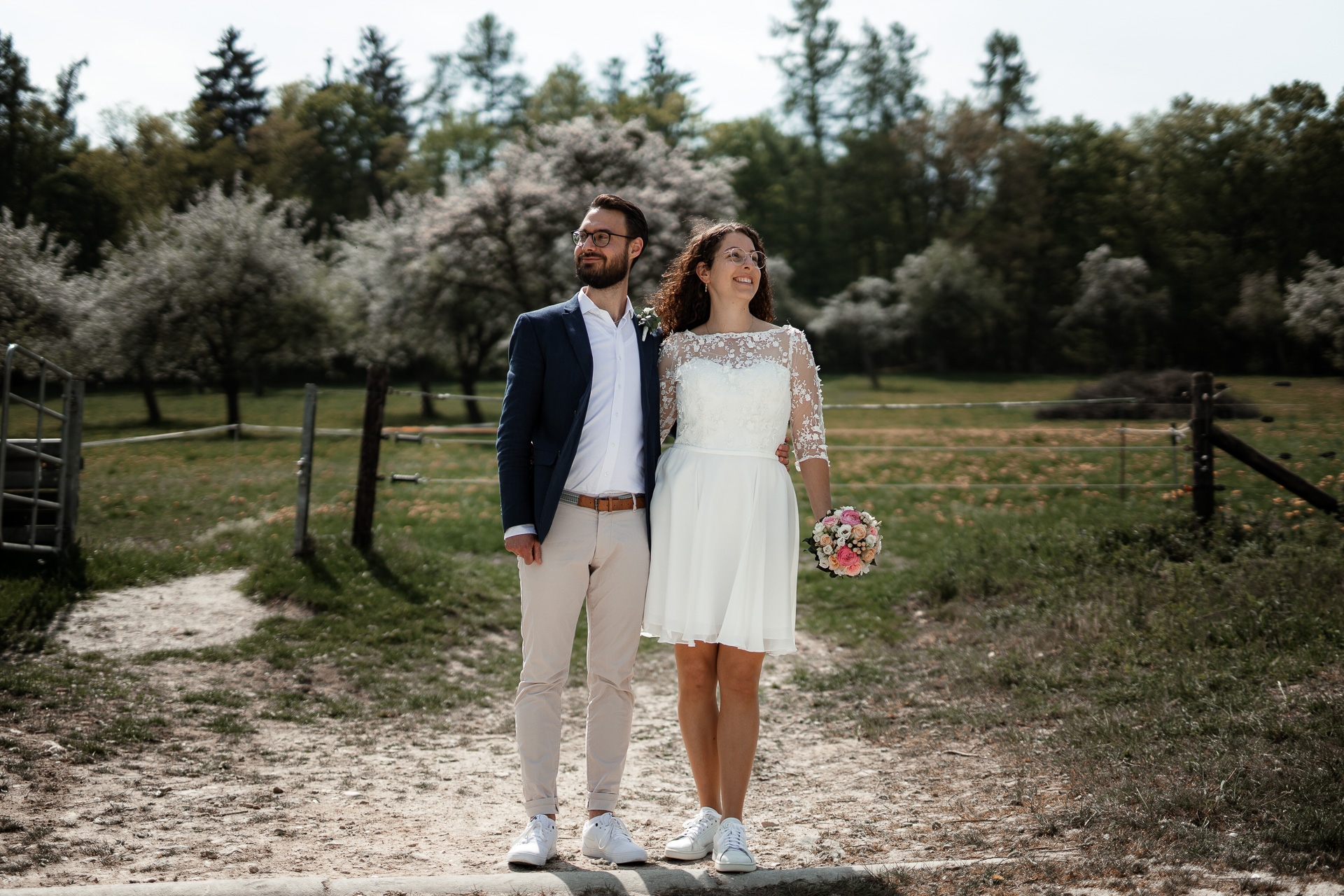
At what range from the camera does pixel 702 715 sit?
3.41 meters

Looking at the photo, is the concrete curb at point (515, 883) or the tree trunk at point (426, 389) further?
the tree trunk at point (426, 389)

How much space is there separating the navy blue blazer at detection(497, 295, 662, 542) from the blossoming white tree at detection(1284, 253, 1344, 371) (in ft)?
77.5

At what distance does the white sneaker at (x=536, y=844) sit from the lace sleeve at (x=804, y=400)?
1486mm

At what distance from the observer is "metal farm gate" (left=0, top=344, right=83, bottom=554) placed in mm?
7109

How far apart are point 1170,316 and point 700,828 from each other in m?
36.6

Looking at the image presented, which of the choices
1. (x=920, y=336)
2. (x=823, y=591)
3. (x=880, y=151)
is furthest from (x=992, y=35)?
(x=823, y=591)

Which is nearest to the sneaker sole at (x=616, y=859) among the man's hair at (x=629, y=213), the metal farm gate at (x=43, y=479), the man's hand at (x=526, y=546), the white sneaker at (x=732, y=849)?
the white sneaker at (x=732, y=849)

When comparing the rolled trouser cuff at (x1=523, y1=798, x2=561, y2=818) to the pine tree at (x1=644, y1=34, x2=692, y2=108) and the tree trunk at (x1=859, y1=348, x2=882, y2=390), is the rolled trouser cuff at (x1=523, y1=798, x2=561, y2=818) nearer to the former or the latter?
the tree trunk at (x1=859, y1=348, x2=882, y2=390)

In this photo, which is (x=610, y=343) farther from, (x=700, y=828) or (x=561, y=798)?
(x=561, y=798)

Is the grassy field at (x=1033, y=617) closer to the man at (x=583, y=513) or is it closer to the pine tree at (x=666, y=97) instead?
the man at (x=583, y=513)

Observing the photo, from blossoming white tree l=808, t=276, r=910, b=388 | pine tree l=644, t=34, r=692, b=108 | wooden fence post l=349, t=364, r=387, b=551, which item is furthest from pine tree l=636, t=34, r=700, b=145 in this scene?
wooden fence post l=349, t=364, r=387, b=551

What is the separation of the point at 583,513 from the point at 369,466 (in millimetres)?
5323

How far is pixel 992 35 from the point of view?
43.1m

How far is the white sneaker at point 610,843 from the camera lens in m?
3.19
